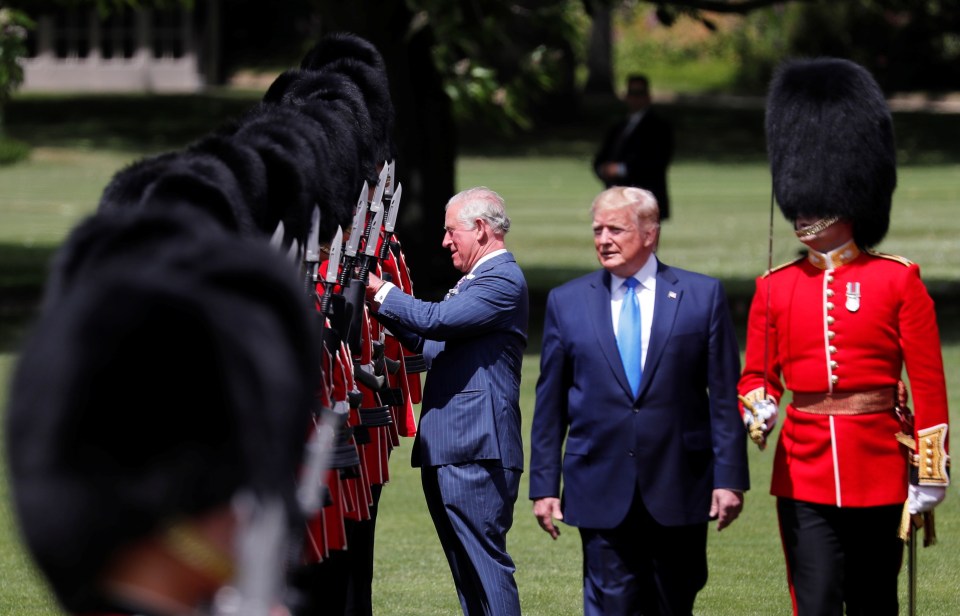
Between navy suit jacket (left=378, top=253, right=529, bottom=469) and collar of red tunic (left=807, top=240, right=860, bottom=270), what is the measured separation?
104 centimetres

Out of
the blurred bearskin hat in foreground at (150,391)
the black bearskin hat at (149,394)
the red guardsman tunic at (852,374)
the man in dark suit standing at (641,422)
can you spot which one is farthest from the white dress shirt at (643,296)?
the black bearskin hat at (149,394)

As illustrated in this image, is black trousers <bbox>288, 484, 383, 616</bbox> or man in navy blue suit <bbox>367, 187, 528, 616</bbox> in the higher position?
man in navy blue suit <bbox>367, 187, 528, 616</bbox>

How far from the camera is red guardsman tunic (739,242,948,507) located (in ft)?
18.3

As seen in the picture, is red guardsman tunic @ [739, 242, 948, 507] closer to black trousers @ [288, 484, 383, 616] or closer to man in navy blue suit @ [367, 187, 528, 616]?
man in navy blue suit @ [367, 187, 528, 616]

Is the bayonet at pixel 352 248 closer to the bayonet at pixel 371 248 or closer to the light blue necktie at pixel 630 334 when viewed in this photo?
the bayonet at pixel 371 248

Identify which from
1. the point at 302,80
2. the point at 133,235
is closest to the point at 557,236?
the point at 302,80

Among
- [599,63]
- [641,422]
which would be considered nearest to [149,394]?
[641,422]

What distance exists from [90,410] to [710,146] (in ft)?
126

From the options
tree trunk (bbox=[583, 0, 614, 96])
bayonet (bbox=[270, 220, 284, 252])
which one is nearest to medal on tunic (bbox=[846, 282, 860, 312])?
bayonet (bbox=[270, 220, 284, 252])

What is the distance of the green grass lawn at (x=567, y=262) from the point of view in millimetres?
7457

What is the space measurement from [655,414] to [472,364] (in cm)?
83

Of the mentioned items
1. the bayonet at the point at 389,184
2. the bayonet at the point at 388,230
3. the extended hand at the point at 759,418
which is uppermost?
the bayonet at the point at 389,184

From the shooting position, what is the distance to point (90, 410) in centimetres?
279

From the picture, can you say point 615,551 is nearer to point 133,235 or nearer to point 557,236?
point 133,235
